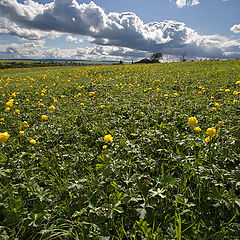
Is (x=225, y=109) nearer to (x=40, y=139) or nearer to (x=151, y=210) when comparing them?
(x=151, y=210)

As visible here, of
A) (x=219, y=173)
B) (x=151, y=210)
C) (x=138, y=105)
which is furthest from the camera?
(x=138, y=105)

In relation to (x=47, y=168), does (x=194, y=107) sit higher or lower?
higher

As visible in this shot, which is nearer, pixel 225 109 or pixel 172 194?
pixel 172 194

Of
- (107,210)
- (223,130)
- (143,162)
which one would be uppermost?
(223,130)

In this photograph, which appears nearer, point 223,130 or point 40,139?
point 223,130

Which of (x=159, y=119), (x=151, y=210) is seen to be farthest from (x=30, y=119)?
(x=151, y=210)

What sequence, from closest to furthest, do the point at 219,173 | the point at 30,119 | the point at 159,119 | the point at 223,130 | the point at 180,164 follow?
the point at 219,173, the point at 180,164, the point at 223,130, the point at 159,119, the point at 30,119

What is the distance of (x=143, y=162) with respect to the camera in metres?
2.12

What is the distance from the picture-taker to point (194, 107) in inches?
154

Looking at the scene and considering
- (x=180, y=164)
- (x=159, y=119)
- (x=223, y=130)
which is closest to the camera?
(x=180, y=164)

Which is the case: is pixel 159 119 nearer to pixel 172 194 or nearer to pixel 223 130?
pixel 223 130

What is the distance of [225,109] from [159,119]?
1.59 meters

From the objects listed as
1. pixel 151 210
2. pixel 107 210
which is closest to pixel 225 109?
pixel 151 210

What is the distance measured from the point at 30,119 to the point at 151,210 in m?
3.63
